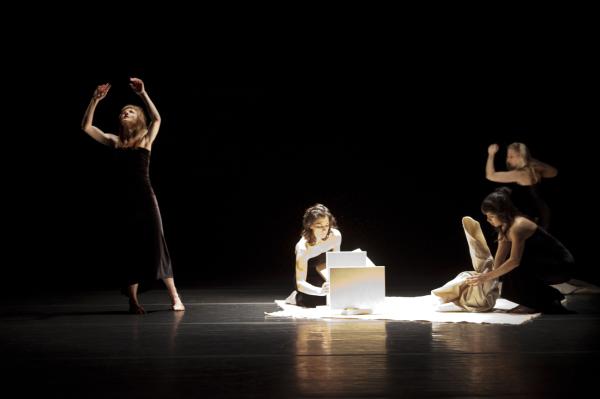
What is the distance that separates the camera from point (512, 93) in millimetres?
7016

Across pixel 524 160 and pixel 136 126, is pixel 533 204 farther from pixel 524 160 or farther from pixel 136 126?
pixel 136 126

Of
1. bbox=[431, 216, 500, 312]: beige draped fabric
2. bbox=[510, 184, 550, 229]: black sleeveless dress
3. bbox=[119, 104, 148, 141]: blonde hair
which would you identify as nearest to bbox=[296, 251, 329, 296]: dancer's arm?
bbox=[431, 216, 500, 312]: beige draped fabric

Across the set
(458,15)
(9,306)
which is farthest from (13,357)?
(458,15)

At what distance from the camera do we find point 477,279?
392 centimetres

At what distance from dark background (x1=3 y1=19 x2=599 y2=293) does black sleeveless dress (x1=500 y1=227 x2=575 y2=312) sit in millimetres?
2269

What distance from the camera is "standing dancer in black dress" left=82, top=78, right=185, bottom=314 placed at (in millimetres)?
4027

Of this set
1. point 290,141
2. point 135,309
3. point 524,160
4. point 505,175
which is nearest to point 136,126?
point 135,309

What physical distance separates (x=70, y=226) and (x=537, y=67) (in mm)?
4482

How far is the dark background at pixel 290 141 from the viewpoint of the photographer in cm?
668

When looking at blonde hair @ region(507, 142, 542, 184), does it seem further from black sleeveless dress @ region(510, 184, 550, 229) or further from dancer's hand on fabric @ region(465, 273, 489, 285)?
dancer's hand on fabric @ region(465, 273, 489, 285)

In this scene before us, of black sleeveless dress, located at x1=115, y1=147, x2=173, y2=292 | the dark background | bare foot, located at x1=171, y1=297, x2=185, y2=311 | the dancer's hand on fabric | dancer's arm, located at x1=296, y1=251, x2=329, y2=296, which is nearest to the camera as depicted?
the dancer's hand on fabric

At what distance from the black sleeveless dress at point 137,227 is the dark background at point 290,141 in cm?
234

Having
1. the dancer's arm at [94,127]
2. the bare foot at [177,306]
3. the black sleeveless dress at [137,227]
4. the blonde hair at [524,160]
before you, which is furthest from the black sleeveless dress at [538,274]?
the dancer's arm at [94,127]

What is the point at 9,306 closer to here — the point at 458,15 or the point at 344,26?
the point at 344,26
